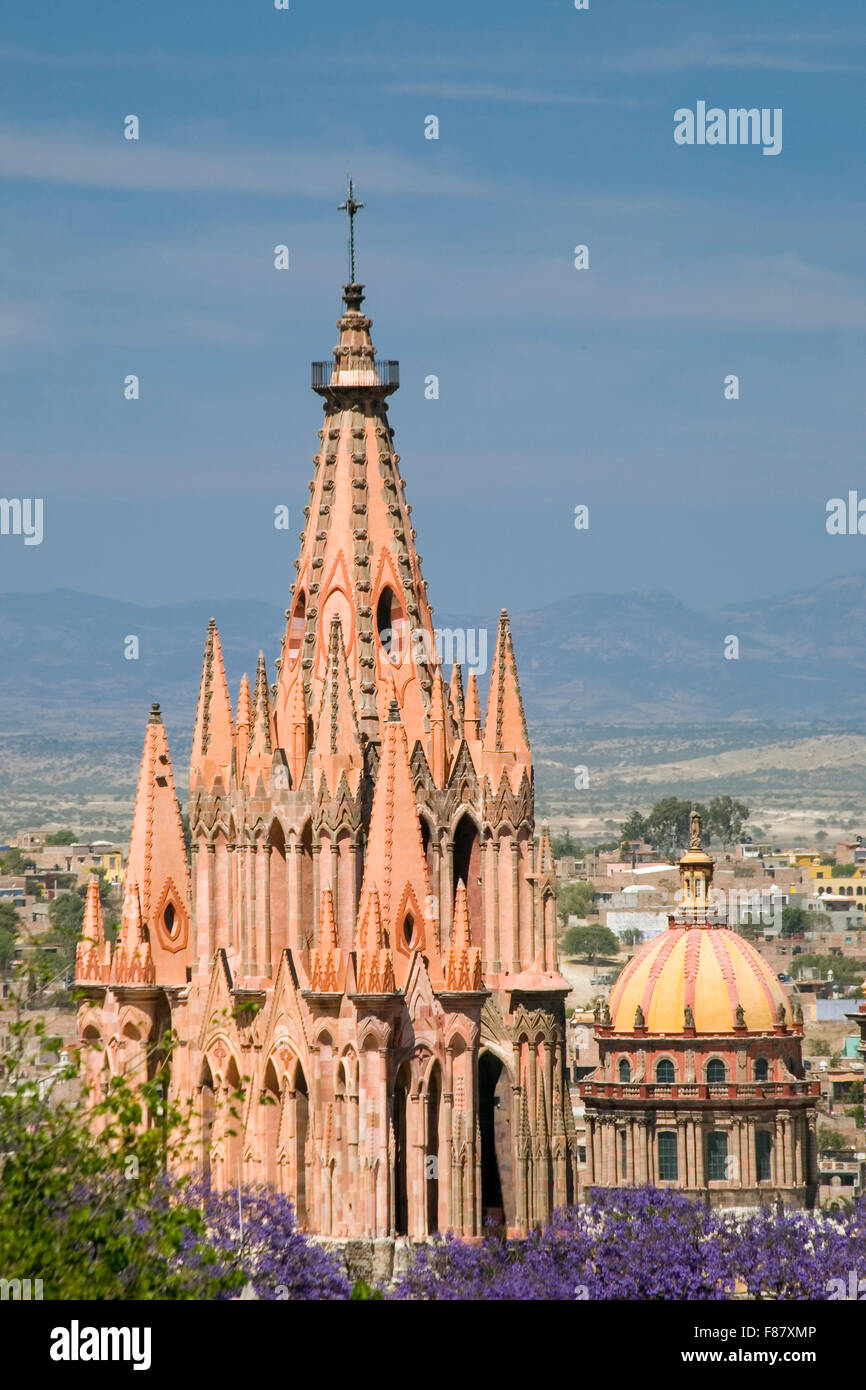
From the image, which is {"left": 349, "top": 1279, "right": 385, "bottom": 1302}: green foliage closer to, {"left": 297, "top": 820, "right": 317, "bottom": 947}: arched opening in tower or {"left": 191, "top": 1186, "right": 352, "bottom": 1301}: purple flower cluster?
{"left": 191, "top": 1186, "right": 352, "bottom": 1301}: purple flower cluster

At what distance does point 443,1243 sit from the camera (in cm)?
8250

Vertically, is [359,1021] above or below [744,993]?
below

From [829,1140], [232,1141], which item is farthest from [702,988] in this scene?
Result: [232,1141]

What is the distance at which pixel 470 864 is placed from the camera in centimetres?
8762

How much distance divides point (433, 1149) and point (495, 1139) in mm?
3892

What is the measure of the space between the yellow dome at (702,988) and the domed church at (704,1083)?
0.04 m

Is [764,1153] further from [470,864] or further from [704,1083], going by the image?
[470,864]

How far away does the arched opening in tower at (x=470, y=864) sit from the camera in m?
87.1

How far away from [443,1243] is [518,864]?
9414mm
